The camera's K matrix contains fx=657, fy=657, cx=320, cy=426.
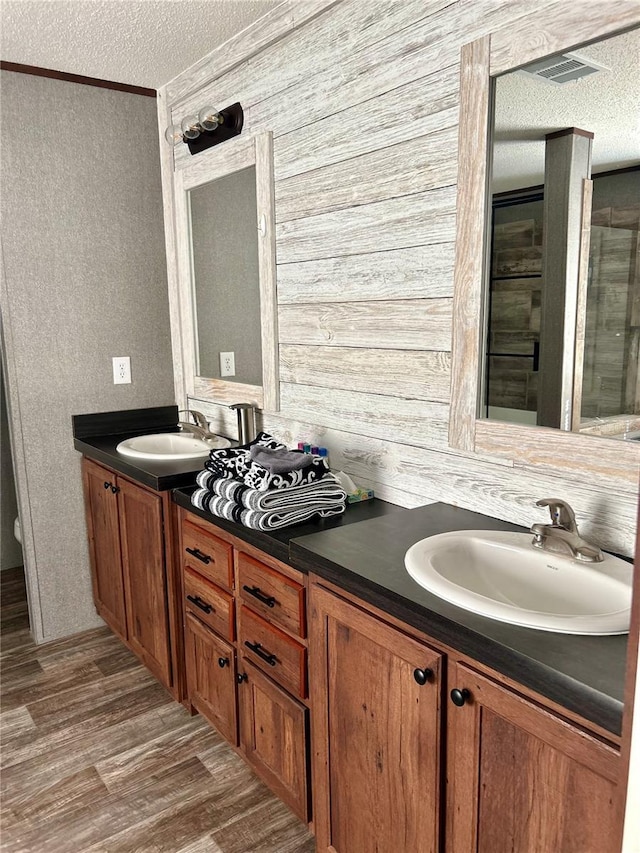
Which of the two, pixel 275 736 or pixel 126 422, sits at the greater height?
pixel 126 422

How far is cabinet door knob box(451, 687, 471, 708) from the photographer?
1.08 meters

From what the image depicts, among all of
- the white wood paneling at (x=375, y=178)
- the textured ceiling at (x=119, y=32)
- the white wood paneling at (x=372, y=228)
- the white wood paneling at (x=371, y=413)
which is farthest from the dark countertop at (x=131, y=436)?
the textured ceiling at (x=119, y=32)

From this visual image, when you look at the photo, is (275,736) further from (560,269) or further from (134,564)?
(560,269)

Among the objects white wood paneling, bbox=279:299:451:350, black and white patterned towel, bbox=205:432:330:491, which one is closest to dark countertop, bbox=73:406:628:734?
black and white patterned towel, bbox=205:432:330:491

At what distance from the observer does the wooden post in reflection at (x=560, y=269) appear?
1.35 m

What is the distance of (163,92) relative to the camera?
2.79 m

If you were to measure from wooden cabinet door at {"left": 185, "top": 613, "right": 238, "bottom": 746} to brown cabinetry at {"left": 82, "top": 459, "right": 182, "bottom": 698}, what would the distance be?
0.10 m

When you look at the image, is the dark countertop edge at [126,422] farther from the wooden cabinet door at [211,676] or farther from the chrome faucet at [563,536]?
the chrome faucet at [563,536]

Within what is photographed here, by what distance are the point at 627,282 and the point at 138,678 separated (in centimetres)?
224

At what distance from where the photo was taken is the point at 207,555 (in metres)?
1.96

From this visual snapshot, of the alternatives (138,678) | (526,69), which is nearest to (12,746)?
(138,678)

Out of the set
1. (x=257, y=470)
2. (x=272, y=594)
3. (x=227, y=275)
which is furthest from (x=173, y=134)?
(x=272, y=594)

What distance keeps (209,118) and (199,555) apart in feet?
5.01

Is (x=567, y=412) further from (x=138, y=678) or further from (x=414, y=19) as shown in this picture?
(x=138, y=678)
